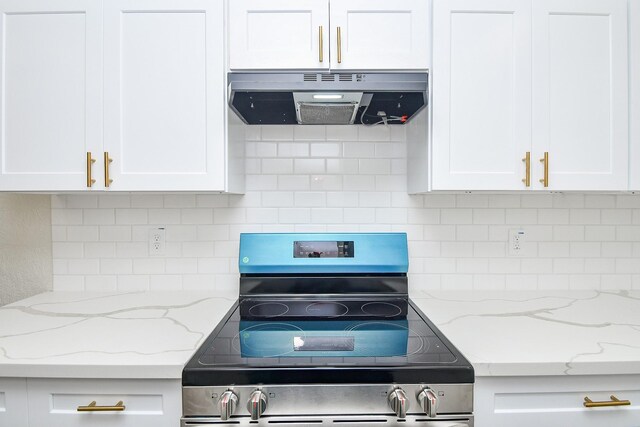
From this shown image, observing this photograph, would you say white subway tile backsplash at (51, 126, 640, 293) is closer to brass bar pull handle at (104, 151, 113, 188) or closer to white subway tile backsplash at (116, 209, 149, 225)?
white subway tile backsplash at (116, 209, 149, 225)

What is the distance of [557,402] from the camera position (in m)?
1.07

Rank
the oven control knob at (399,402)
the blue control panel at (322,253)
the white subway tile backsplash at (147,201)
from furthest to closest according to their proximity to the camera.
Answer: the white subway tile backsplash at (147,201) < the blue control panel at (322,253) < the oven control knob at (399,402)

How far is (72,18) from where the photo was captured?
143 cm

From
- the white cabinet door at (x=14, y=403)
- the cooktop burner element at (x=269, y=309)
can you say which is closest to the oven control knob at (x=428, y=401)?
the cooktop burner element at (x=269, y=309)

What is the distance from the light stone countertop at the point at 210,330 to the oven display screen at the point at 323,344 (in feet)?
1.02

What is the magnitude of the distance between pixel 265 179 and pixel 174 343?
88 cm

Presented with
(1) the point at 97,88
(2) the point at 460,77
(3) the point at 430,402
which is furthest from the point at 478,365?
(1) the point at 97,88

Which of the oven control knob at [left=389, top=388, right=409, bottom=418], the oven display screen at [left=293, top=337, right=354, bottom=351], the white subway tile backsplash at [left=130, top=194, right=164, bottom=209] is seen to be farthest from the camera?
the white subway tile backsplash at [left=130, top=194, right=164, bottom=209]

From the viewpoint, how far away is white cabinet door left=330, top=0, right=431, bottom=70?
1.42m

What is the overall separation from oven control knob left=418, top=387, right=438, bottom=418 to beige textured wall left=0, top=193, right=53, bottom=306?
176 cm

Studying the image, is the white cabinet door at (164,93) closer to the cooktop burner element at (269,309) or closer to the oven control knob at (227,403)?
the cooktop burner element at (269,309)

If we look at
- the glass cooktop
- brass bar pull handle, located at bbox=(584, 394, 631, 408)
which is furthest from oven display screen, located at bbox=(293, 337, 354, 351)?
brass bar pull handle, located at bbox=(584, 394, 631, 408)

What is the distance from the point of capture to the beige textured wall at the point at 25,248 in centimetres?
174

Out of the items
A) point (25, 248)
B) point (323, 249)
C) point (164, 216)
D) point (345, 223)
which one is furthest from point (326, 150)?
point (25, 248)
